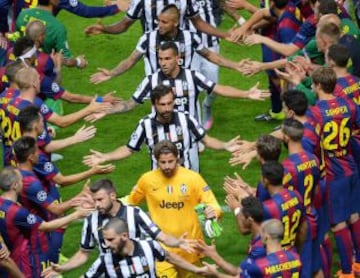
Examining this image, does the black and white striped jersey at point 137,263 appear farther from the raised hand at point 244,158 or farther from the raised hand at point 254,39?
the raised hand at point 254,39

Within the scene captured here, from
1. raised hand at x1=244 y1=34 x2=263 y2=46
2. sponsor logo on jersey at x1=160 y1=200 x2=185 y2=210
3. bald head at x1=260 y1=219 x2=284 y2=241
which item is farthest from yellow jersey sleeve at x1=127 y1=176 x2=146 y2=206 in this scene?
raised hand at x1=244 y1=34 x2=263 y2=46

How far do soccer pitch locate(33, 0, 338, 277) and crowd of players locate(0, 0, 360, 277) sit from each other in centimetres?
104

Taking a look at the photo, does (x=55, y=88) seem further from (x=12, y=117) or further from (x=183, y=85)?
(x=183, y=85)

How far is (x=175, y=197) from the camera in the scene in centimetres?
944

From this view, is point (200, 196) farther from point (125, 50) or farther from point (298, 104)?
point (125, 50)

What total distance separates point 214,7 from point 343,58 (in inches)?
196

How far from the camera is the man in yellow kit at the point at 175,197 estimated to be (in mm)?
9422

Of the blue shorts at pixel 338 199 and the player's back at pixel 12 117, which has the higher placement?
the player's back at pixel 12 117

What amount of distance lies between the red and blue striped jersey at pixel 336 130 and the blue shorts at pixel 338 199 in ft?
0.21

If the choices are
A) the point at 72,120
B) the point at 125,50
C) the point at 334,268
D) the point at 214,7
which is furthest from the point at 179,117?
the point at 125,50

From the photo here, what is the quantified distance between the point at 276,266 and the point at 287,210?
96 cm

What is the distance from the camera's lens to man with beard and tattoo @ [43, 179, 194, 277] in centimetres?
868

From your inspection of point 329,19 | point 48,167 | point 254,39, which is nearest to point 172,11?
point 254,39

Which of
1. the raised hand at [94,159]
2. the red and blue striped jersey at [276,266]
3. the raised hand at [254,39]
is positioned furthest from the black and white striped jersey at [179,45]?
the red and blue striped jersey at [276,266]
